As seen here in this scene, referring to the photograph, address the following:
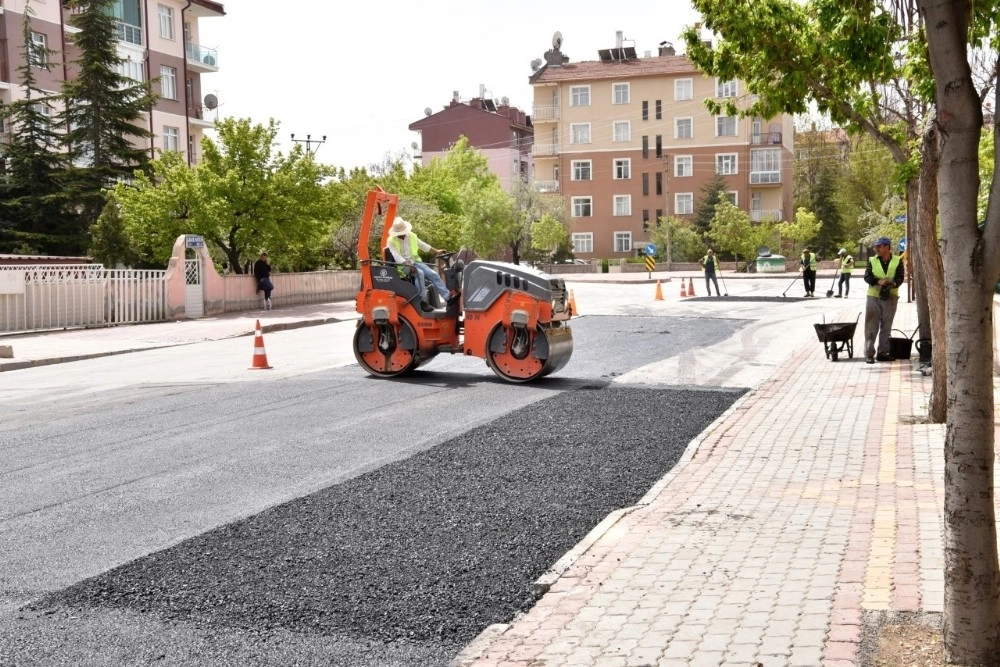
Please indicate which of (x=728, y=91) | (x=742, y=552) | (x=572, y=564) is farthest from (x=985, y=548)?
(x=728, y=91)

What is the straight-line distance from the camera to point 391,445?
9758mm

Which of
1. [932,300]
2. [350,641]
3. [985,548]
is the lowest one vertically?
[350,641]

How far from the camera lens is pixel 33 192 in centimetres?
3819

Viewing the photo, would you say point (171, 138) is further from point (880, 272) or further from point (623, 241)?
point (880, 272)

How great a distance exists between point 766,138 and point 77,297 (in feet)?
209

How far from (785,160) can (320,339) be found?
6672 cm

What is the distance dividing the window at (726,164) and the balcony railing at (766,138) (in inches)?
70.2

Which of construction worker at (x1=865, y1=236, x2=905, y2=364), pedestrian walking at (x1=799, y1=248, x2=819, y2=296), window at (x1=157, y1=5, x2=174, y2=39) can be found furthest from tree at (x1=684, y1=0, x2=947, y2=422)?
window at (x1=157, y1=5, x2=174, y2=39)

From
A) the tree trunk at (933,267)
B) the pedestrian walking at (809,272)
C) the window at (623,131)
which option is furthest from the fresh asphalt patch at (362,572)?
the window at (623,131)

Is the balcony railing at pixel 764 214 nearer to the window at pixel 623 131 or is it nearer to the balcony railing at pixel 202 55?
the window at pixel 623 131

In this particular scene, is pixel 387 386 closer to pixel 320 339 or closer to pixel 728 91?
pixel 320 339

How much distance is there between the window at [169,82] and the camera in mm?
50791

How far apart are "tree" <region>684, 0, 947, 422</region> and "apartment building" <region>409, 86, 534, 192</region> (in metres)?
84.5

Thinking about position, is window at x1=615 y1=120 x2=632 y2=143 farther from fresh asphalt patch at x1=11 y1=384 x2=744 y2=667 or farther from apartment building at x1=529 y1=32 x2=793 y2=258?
fresh asphalt patch at x1=11 y1=384 x2=744 y2=667
